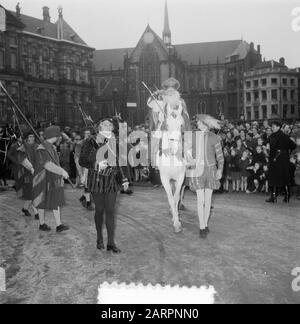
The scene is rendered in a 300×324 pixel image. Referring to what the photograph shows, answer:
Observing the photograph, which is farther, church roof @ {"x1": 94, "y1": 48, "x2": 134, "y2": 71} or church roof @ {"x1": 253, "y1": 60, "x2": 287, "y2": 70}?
church roof @ {"x1": 94, "y1": 48, "x2": 134, "y2": 71}

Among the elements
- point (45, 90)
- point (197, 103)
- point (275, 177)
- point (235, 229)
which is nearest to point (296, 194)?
point (275, 177)

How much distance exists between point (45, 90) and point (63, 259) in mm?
59923

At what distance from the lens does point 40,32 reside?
2462 inches

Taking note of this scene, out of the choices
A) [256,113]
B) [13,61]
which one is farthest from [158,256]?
[256,113]

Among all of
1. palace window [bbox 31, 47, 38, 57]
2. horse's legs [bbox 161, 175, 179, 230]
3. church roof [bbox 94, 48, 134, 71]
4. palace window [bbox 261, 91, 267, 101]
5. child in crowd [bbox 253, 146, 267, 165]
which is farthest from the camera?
church roof [bbox 94, 48, 134, 71]

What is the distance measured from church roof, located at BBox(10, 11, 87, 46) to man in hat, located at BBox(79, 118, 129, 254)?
2263 inches

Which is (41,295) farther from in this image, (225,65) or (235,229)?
(225,65)

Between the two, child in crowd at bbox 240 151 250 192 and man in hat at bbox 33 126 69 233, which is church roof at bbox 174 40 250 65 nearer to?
child in crowd at bbox 240 151 250 192

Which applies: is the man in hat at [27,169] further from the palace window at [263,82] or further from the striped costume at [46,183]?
the palace window at [263,82]

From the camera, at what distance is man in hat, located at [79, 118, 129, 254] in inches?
247

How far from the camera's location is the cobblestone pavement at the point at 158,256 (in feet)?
15.5

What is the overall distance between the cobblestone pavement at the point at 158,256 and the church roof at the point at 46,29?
56537 millimetres

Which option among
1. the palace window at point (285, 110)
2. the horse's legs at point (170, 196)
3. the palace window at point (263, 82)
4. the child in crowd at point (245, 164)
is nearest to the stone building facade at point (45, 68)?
the palace window at point (263, 82)

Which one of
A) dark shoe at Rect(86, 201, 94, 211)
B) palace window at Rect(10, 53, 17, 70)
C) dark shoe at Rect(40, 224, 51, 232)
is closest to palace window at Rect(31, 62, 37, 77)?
palace window at Rect(10, 53, 17, 70)
